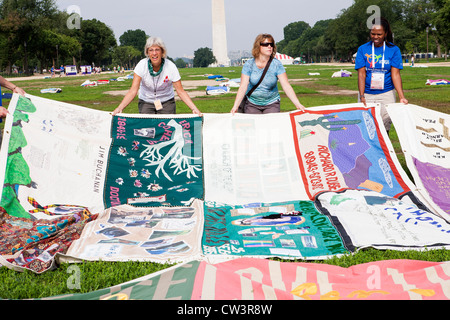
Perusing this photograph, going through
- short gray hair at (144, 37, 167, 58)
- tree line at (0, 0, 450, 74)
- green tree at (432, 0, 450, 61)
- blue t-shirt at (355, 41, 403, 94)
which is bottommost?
blue t-shirt at (355, 41, 403, 94)

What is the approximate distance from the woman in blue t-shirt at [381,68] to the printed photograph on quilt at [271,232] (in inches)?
72.5

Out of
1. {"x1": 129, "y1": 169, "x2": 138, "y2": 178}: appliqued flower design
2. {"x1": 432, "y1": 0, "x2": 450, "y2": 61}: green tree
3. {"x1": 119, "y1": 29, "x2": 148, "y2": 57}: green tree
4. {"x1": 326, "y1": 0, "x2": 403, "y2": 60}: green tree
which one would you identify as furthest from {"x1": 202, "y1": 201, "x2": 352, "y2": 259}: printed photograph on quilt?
{"x1": 119, "y1": 29, "x2": 148, "y2": 57}: green tree

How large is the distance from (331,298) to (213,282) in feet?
2.34

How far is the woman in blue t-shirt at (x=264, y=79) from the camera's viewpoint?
5711 mm

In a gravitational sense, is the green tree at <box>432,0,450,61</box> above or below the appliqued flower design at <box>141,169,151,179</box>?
above

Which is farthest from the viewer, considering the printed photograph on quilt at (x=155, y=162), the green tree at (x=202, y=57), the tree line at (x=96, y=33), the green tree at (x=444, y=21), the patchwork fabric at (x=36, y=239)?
the green tree at (x=202, y=57)

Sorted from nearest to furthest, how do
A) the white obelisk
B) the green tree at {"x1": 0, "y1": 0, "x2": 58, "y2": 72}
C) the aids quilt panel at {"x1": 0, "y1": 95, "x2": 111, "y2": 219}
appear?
the aids quilt panel at {"x1": 0, "y1": 95, "x2": 111, "y2": 219}
the green tree at {"x1": 0, "y1": 0, "x2": 58, "y2": 72}
the white obelisk

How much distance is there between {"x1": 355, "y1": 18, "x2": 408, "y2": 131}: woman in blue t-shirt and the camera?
566cm

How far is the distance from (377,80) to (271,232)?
2696 millimetres

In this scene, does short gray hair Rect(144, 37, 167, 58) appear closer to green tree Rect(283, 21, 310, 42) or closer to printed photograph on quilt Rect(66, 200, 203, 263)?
printed photograph on quilt Rect(66, 200, 203, 263)

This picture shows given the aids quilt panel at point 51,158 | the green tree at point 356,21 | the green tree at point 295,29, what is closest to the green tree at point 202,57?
the green tree at point 295,29

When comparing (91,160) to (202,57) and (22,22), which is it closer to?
(22,22)

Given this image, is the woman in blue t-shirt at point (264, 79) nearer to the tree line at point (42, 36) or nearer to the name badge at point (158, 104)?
the name badge at point (158, 104)

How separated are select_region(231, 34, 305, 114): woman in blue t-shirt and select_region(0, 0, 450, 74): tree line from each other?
4661 cm
